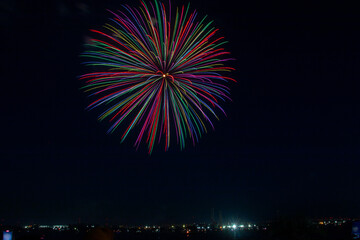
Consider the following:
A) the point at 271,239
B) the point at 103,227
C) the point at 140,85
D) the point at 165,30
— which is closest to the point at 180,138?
the point at 140,85

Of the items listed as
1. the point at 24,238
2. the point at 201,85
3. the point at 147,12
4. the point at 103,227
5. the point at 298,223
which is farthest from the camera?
the point at 201,85

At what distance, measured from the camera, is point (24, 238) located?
12.3 ft

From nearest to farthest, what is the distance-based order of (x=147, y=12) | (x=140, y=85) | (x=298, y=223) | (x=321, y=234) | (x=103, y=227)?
(x=103, y=227)
(x=298, y=223)
(x=321, y=234)
(x=147, y=12)
(x=140, y=85)

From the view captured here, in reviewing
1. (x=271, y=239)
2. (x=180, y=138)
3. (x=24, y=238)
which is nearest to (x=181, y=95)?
(x=180, y=138)

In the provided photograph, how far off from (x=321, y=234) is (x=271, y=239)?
1481 mm

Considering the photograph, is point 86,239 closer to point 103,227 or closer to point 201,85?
point 103,227

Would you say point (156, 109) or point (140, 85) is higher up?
point (140, 85)

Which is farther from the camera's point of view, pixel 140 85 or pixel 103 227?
pixel 140 85

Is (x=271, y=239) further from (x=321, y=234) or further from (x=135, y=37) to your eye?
(x=135, y=37)

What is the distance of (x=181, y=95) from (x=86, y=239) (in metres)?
18.8

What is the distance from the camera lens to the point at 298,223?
1051 centimetres

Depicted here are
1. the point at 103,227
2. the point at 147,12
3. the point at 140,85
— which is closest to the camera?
the point at 103,227

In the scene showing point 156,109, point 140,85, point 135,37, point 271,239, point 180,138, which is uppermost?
point 135,37

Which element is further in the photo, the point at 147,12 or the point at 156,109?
the point at 156,109
